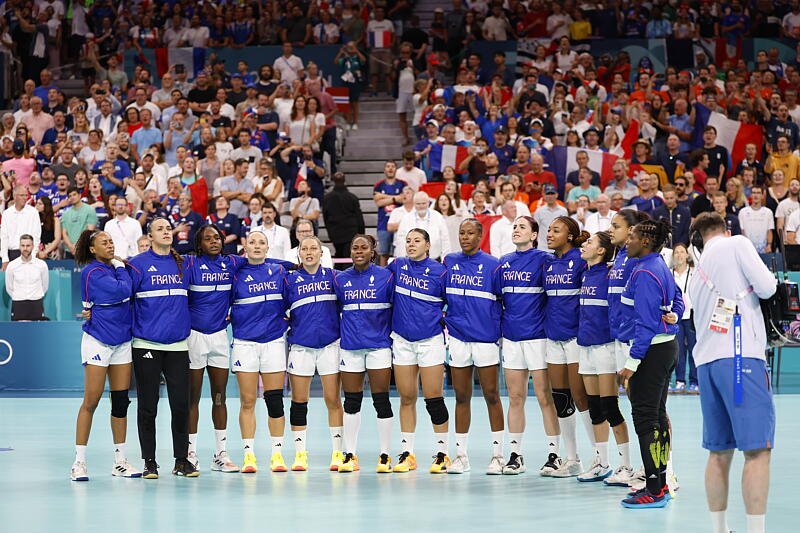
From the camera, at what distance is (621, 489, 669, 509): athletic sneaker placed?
8.48 meters

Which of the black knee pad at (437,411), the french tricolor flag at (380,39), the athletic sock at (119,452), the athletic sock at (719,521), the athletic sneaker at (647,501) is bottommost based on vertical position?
the athletic sneaker at (647,501)

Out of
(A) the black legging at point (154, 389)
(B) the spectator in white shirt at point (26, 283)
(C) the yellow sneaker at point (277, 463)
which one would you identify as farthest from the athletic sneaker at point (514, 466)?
(B) the spectator in white shirt at point (26, 283)

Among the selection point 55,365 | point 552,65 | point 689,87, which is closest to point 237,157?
point 55,365

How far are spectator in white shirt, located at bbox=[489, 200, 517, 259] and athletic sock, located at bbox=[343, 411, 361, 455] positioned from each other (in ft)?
21.0

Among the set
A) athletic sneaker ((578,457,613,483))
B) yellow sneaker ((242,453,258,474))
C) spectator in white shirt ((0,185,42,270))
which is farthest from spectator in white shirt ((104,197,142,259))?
athletic sneaker ((578,457,613,483))

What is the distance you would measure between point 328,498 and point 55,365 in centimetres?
886

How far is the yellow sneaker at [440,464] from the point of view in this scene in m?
10.0

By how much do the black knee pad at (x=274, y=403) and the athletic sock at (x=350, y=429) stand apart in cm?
62

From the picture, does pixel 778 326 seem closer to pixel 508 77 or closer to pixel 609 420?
pixel 609 420

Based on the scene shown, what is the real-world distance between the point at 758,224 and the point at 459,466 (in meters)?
9.20

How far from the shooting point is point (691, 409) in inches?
549

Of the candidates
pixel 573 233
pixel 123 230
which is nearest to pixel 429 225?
pixel 123 230

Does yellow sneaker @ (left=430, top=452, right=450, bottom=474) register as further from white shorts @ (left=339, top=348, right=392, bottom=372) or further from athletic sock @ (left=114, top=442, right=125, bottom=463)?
athletic sock @ (left=114, top=442, right=125, bottom=463)

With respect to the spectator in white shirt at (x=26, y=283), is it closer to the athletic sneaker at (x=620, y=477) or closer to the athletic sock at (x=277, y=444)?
the athletic sock at (x=277, y=444)
